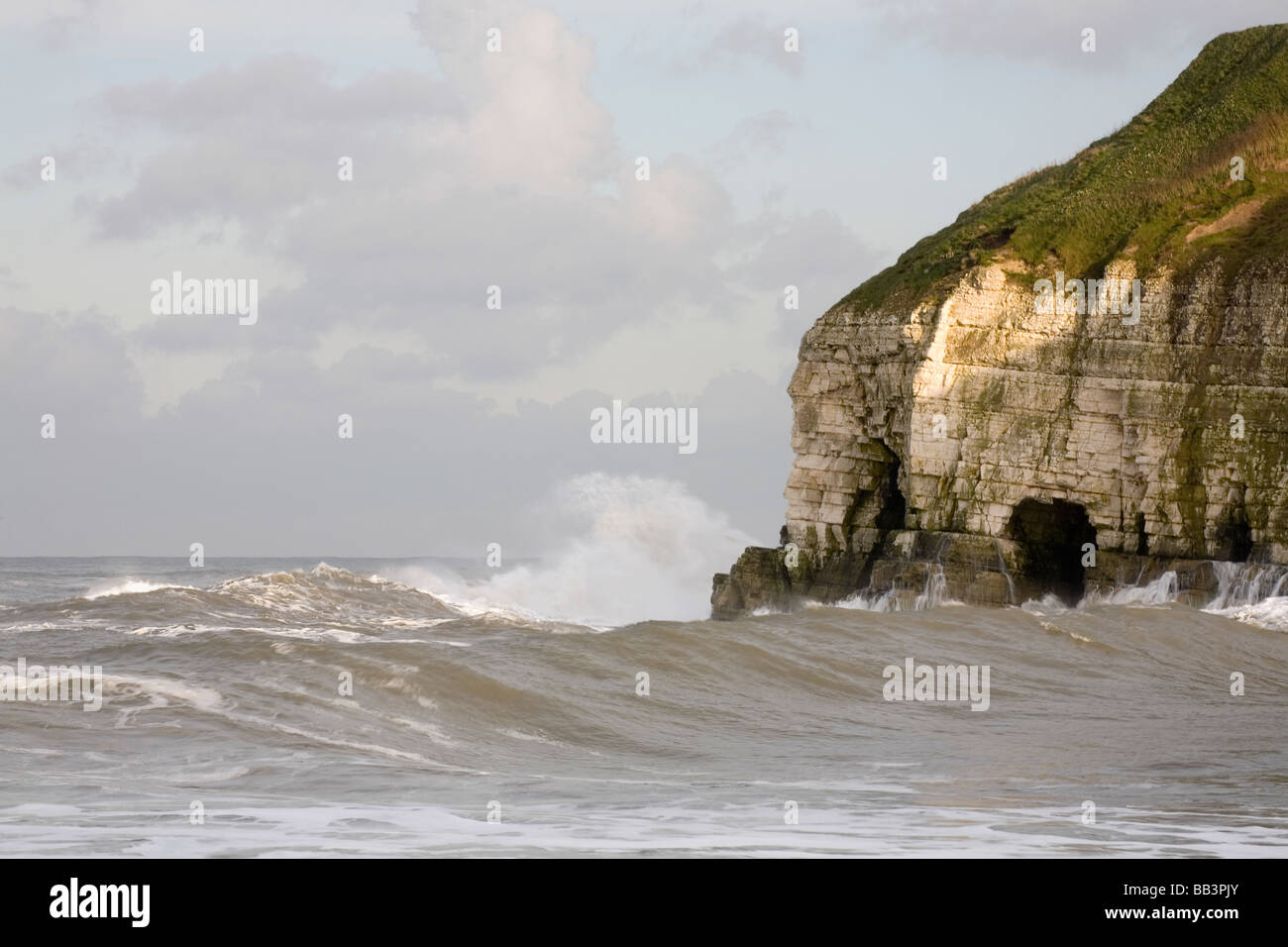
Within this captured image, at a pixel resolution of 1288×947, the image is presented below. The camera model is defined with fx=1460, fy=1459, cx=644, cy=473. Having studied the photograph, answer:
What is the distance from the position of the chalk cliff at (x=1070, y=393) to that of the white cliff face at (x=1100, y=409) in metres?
0.04

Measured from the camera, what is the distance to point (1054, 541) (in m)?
31.5

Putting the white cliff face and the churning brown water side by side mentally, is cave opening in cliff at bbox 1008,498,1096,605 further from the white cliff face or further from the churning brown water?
the churning brown water

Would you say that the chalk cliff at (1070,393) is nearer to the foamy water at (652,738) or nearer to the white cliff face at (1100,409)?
the white cliff face at (1100,409)

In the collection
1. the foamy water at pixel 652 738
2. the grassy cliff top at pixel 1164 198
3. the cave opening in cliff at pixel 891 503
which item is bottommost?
the foamy water at pixel 652 738

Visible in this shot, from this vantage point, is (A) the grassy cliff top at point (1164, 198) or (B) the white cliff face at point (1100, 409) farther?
(A) the grassy cliff top at point (1164, 198)

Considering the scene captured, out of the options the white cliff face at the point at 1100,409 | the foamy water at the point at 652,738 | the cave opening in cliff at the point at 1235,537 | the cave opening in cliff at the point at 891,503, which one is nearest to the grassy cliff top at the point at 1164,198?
the white cliff face at the point at 1100,409

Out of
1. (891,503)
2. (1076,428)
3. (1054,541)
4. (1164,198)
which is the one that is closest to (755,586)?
(891,503)

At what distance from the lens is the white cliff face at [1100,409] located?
29297mm

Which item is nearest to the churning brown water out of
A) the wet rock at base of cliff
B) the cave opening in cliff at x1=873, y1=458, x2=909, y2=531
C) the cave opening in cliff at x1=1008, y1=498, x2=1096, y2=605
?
the cave opening in cliff at x1=1008, y1=498, x2=1096, y2=605

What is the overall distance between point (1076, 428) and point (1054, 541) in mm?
2575

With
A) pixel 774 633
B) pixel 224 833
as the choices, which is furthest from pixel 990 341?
pixel 224 833

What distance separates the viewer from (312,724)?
15227 mm

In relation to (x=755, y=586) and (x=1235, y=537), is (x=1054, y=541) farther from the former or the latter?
(x=755, y=586)
